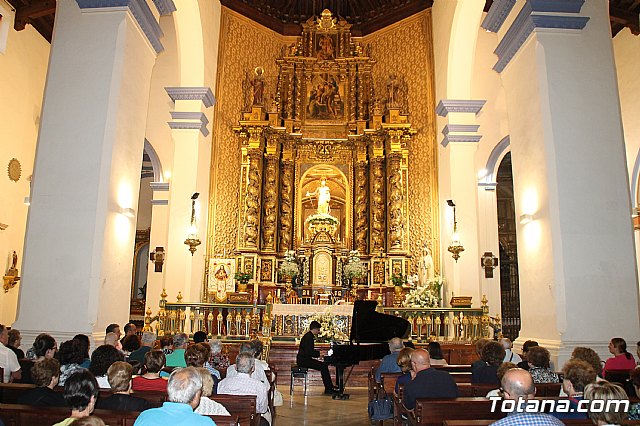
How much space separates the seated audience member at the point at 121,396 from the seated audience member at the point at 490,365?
316 cm

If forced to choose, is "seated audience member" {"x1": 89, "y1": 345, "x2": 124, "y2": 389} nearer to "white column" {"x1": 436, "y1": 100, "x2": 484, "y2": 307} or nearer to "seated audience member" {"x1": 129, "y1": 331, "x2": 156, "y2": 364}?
"seated audience member" {"x1": 129, "y1": 331, "x2": 156, "y2": 364}

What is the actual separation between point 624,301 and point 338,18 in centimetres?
1325

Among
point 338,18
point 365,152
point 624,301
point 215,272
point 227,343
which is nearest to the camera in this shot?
point 624,301

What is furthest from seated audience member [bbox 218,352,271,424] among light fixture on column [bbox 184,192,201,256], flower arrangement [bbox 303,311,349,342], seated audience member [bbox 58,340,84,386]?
light fixture on column [bbox 184,192,201,256]

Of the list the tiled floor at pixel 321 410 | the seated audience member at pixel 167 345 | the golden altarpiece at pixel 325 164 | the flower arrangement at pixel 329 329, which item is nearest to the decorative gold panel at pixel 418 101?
the golden altarpiece at pixel 325 164

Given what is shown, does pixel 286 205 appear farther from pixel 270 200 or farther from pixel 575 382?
pixel 575 382

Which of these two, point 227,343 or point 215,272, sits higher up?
point 215,272

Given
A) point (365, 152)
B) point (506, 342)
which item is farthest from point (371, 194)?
point (506, 342)

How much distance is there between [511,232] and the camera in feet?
60.4

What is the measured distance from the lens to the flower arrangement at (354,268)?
47.3ft

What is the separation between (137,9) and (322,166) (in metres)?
8.81

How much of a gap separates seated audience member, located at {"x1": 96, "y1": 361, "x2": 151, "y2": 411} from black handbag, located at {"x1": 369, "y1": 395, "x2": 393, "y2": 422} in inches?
130

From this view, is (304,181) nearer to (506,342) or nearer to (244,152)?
(244,152)

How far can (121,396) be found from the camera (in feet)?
11.9
